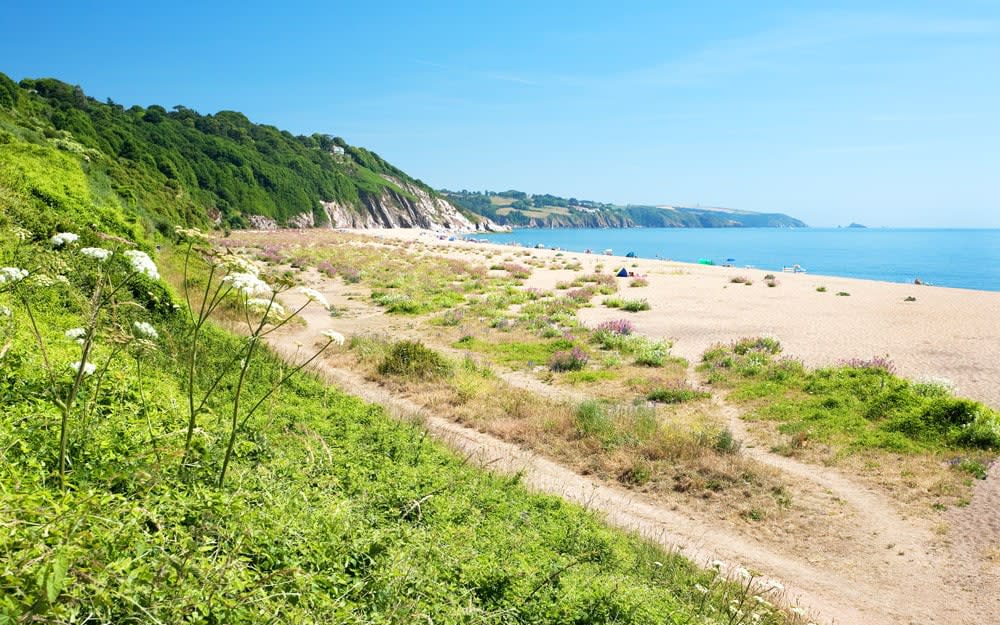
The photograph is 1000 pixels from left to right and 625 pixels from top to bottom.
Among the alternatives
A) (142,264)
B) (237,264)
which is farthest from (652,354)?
(142,264)

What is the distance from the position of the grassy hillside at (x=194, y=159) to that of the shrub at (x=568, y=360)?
14974 mm

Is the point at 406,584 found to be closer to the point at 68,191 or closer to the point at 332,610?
the point at 332,610

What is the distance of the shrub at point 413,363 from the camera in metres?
15.7

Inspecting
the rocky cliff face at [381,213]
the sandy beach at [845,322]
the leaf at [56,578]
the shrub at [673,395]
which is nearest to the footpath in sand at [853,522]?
the sandy beach at [845,322]

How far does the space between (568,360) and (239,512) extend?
15.0m

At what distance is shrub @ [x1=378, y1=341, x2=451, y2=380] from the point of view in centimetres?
1573

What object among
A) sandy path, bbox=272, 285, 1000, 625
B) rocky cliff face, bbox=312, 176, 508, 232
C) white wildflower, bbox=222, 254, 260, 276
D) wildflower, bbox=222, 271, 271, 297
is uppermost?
rocky cliff face, bbox=312, 176, 508, 232

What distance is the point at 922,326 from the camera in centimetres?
2552

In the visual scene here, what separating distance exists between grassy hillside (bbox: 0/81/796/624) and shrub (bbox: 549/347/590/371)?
9.12 metres

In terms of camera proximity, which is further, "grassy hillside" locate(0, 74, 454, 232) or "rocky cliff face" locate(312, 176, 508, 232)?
"rocky cliff face" locate(312, 176, 508, 232)

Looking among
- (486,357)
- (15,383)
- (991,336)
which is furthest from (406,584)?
(991,336)

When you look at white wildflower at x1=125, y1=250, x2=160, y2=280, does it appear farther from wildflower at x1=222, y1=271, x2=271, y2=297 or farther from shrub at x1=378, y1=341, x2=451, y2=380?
shrub at x1=378, y1=341, x2=451, y2=380

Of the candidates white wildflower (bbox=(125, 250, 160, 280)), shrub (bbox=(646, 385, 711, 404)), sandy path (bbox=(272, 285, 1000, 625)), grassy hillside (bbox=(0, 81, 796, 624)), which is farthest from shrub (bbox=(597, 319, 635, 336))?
white wildflower (bbox=(125, 250, 160, 280))

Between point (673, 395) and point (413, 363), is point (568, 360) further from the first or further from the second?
point (413, 363)
